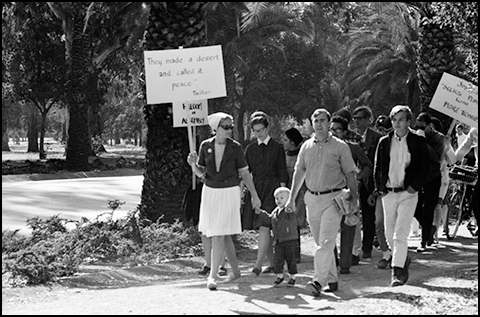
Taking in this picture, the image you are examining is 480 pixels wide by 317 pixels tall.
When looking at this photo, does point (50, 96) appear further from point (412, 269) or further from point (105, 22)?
point (412, 269)

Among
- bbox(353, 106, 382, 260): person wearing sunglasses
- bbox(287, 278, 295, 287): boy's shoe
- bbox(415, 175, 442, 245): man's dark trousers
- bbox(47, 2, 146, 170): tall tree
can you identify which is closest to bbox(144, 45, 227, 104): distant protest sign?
bbox(353, 106, 382, 260): person wearing sunglasses

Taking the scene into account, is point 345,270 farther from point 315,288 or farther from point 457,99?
point 457,99

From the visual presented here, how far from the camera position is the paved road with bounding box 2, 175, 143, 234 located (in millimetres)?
16281

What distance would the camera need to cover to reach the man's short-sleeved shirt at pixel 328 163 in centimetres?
830

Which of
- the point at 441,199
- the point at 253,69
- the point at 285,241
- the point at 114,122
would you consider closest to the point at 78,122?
the point at 253,69

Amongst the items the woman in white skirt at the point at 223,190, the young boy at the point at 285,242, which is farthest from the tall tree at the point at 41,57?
the young boy at the point at 285,242

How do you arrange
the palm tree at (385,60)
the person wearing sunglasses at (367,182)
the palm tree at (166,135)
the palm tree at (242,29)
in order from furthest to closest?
the palm tree at (242,29) → the palm tree at (385,60) → the palm tree at (166,135) → the person wearing sunglasses at (367,182)

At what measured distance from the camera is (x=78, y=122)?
113 feet

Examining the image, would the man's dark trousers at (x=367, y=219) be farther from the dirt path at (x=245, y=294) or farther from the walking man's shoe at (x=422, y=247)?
the walking man's shoe at (x=422, y=247)

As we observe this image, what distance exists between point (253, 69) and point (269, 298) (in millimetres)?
41978

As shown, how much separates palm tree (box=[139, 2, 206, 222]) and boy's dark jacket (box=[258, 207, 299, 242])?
4471 mm

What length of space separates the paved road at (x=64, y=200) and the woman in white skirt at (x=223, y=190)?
5.63m

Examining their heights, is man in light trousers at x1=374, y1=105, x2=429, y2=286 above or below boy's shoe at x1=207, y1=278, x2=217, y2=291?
above

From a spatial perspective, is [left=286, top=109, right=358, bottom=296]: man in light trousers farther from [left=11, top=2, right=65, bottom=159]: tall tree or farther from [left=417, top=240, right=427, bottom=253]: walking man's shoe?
[left=11, top=2, right=65, bottom=159]: tall tree
